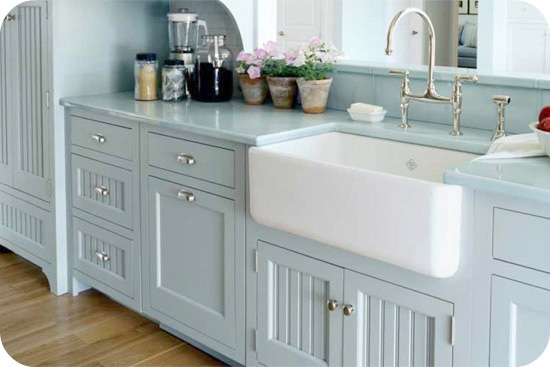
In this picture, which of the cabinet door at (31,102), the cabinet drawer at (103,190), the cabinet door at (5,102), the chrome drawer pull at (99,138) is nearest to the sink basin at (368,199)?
the cabinet drawer at (103,190)

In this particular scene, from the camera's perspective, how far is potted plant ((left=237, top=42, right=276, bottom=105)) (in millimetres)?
2848

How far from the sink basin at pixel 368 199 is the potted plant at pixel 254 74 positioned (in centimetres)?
51

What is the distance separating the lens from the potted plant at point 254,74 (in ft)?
9.34

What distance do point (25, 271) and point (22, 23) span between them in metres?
1.16

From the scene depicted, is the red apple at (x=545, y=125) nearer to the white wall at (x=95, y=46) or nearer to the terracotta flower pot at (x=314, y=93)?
the terracotta flower pot at (x=314, y=93)

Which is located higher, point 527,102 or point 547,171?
point 527,102

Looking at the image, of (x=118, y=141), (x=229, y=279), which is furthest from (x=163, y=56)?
(x=229, y=279)

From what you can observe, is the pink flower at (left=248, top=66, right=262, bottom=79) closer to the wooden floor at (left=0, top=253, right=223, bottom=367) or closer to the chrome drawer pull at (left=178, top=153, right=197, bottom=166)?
the chrome drawer pull at (left=178, top=153, right=197, bottom=166)

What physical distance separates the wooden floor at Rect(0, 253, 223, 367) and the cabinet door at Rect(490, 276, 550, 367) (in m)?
1.16

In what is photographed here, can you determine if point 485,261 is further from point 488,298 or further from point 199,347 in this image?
point 199,347

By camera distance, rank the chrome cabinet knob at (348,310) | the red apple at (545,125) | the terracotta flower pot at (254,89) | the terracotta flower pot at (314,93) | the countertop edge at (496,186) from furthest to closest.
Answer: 1. the terracotta flower pot at (254,89)
2. the terracotta flower pot at (314,93)
3. the chrome cabinet knob at (348,310)
4. the red apple at (545,125)
5. the countertop edge at (496,186)

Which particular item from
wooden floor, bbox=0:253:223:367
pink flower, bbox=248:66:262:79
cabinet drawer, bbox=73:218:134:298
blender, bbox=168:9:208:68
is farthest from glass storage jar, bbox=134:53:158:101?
wooden floor, bbox=0:253:223:367

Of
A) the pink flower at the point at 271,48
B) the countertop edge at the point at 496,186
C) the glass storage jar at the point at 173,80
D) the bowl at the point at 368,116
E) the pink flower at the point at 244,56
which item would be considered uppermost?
the pink flower at the point at 271,48

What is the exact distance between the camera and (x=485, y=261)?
71.3 inches
